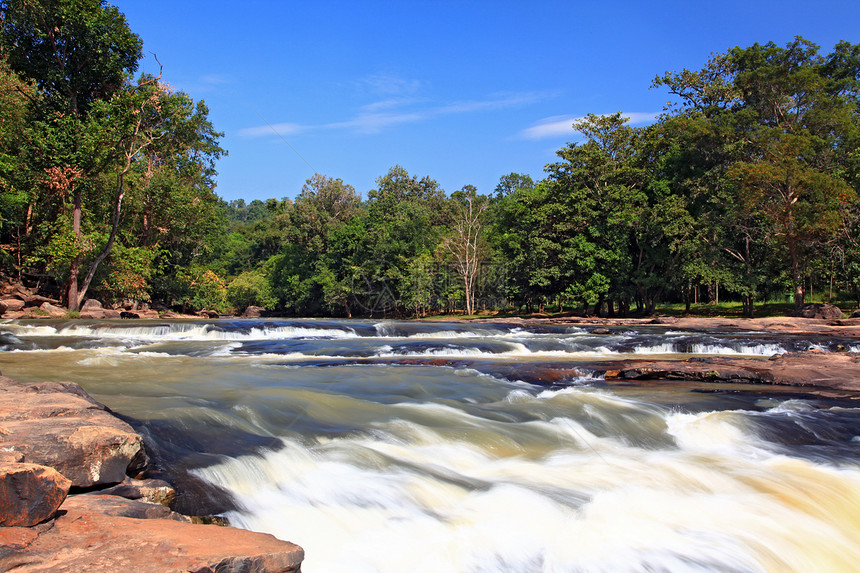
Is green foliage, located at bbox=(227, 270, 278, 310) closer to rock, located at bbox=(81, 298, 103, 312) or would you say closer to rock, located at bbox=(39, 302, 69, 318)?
rock, located at bbox=(81, 298, 103, 312)

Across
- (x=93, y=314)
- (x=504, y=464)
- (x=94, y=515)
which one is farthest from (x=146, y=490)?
(x=93, y=314)

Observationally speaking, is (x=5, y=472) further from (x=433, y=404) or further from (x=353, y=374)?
(x=353, y=374)

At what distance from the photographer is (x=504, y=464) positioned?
6.72 m

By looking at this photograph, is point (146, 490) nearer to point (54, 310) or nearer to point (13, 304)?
point (54, 310)

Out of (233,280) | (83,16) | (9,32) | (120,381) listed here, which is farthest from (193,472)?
(233,280)

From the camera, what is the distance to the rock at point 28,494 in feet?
9.48

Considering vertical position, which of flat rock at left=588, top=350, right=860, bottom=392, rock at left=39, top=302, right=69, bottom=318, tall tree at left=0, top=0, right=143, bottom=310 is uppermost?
tall tree at left=0, top=0, right=143, bottom=310

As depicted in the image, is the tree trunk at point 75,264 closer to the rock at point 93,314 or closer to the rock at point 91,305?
the rock at point 91,305

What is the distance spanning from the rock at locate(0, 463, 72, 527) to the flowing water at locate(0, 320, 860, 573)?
1.62 meters

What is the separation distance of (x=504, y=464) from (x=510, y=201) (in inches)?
1698

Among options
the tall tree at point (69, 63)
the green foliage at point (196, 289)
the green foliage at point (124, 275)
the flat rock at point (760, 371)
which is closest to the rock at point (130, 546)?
the flat rock at point (760, 371)

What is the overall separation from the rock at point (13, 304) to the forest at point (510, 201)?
6.70ft

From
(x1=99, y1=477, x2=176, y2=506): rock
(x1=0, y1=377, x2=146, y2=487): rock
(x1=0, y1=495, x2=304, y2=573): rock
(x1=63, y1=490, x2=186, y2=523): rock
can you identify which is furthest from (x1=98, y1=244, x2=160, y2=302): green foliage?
(x1=0, y1=495, x2=304, y2=573): rock

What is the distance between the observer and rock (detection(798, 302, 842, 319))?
2694 centimetres
